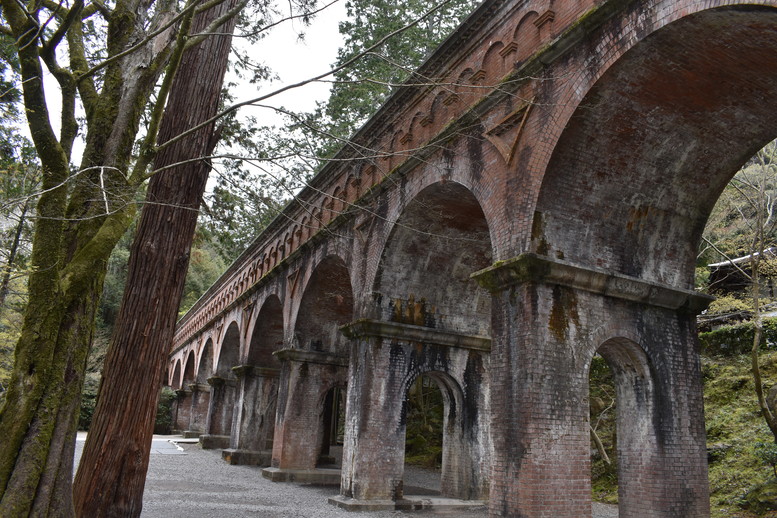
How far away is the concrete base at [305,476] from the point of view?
14641 mm

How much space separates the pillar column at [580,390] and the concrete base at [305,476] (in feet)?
28.8

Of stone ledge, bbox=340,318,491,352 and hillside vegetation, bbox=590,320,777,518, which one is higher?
stone ledge, bbox=340,318,491,352

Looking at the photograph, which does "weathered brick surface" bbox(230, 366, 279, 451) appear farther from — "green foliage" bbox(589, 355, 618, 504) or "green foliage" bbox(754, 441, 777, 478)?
"green foliage" bbox(754, 441, 777, 478)

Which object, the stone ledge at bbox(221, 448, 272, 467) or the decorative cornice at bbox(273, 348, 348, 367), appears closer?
the decorative cornice at bbox(273, 348, 348, 367)

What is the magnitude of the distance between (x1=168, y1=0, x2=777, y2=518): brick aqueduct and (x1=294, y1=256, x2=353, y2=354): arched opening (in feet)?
11.3

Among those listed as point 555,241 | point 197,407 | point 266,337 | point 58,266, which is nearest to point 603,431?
point 555,241

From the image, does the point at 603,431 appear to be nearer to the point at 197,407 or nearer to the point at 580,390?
the point at 580,390

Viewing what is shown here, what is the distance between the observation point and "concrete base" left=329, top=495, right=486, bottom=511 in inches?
406

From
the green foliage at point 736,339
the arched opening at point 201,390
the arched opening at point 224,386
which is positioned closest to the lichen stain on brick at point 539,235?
the green foliage at point 736,339

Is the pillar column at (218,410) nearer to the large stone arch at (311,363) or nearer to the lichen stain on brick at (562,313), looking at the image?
the large stone arch at (311,363)

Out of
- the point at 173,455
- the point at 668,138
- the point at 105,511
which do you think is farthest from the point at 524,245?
the point at 173,455

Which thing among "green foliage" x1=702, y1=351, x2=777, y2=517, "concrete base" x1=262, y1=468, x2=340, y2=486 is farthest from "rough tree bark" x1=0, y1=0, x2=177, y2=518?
"concrete base" x1=262, y1=468, x2=340, y2=486

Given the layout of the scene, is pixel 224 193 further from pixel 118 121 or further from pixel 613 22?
pixel 613 22

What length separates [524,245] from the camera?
7.44 metres
